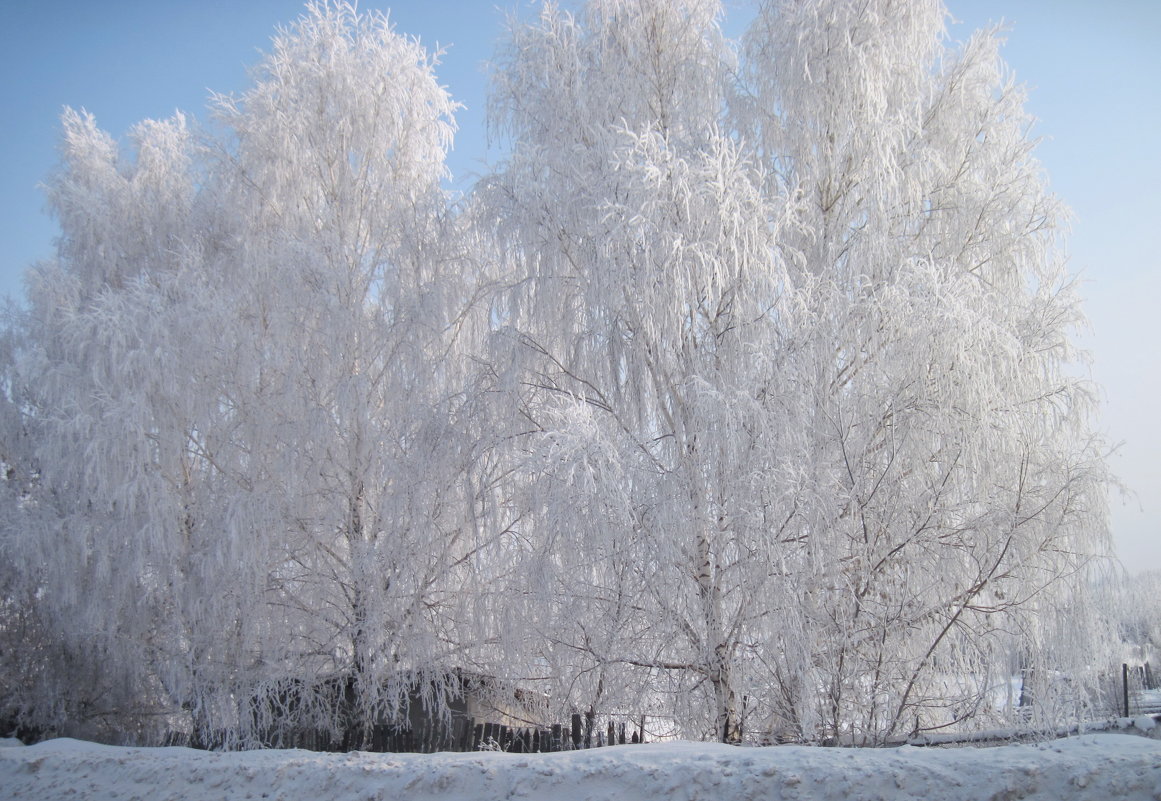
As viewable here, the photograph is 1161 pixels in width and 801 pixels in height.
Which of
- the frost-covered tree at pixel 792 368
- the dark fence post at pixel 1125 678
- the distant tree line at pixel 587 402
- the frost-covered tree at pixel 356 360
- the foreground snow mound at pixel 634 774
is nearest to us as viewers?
the foreground snow mound at pixel 634 774

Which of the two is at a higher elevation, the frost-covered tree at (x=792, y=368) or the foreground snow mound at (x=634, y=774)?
the frost-covered tree at (x=792, y=368)

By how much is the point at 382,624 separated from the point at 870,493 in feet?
18.6

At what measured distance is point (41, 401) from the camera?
38.9ft

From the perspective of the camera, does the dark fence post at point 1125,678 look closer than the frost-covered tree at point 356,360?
No

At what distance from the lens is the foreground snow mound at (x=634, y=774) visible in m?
3.55

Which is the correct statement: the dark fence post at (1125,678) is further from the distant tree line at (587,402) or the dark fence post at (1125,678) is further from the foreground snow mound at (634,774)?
the foreground snow mound at (634,774)

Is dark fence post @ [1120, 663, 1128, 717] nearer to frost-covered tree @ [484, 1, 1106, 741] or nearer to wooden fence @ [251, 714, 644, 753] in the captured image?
frost-covered tree @ [484, 1, 1106, 741]

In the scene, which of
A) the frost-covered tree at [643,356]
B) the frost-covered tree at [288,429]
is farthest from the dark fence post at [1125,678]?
the frost-covered tree at [288,429]

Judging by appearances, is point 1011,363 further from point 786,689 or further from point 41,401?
point 41,401

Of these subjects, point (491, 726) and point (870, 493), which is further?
point (491, 726)

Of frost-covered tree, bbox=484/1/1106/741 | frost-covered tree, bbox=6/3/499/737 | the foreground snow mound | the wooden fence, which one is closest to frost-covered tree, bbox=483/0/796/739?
frost-covered tree, bbox=484/1/1106/741

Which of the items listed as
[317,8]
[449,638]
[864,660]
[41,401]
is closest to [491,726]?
[449,638]

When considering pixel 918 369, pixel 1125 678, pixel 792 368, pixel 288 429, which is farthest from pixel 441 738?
pixel 1125 678

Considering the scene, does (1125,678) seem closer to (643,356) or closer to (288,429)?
(643,356)
